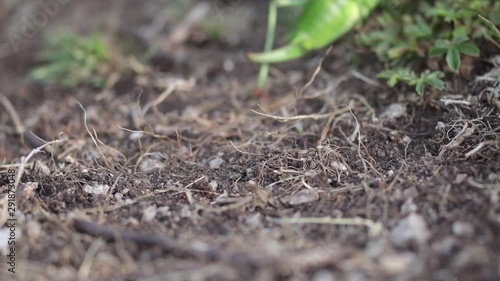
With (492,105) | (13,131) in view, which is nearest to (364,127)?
(492,105)

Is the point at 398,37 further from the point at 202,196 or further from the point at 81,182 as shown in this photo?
the point at 81,182

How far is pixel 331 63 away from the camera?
1.94m

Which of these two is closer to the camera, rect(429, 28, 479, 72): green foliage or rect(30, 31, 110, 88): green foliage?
rect(429, 28, 479, 72): green foliage

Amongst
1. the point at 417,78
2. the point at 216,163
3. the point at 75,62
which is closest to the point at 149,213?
the point at 216,163

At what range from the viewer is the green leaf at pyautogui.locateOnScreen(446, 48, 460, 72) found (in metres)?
1.49

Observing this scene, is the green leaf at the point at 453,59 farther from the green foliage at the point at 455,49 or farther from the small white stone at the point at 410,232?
the small white stone at the point at 410,232

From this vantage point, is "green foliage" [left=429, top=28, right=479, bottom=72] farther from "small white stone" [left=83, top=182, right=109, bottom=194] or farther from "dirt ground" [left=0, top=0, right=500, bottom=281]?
"small white stone" [left=83, top=182, right=109, bottom=194]

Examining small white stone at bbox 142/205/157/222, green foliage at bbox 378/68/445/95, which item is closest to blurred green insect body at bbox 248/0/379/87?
green foliage at bbox 378/68/445/95

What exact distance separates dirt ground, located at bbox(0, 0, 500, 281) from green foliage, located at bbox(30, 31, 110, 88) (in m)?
0.07

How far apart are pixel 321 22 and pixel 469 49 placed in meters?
0.52

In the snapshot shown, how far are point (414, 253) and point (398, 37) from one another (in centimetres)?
95

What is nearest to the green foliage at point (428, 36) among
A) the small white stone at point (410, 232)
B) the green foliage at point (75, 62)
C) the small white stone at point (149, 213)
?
the small white stone at point (410, 232)

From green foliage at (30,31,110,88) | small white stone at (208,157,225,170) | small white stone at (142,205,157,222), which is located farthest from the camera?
green foliage at (30,31,110,88)

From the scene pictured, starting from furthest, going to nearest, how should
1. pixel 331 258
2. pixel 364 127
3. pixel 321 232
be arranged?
pixel 364 127
pixel 321 232
pixel 331 258
